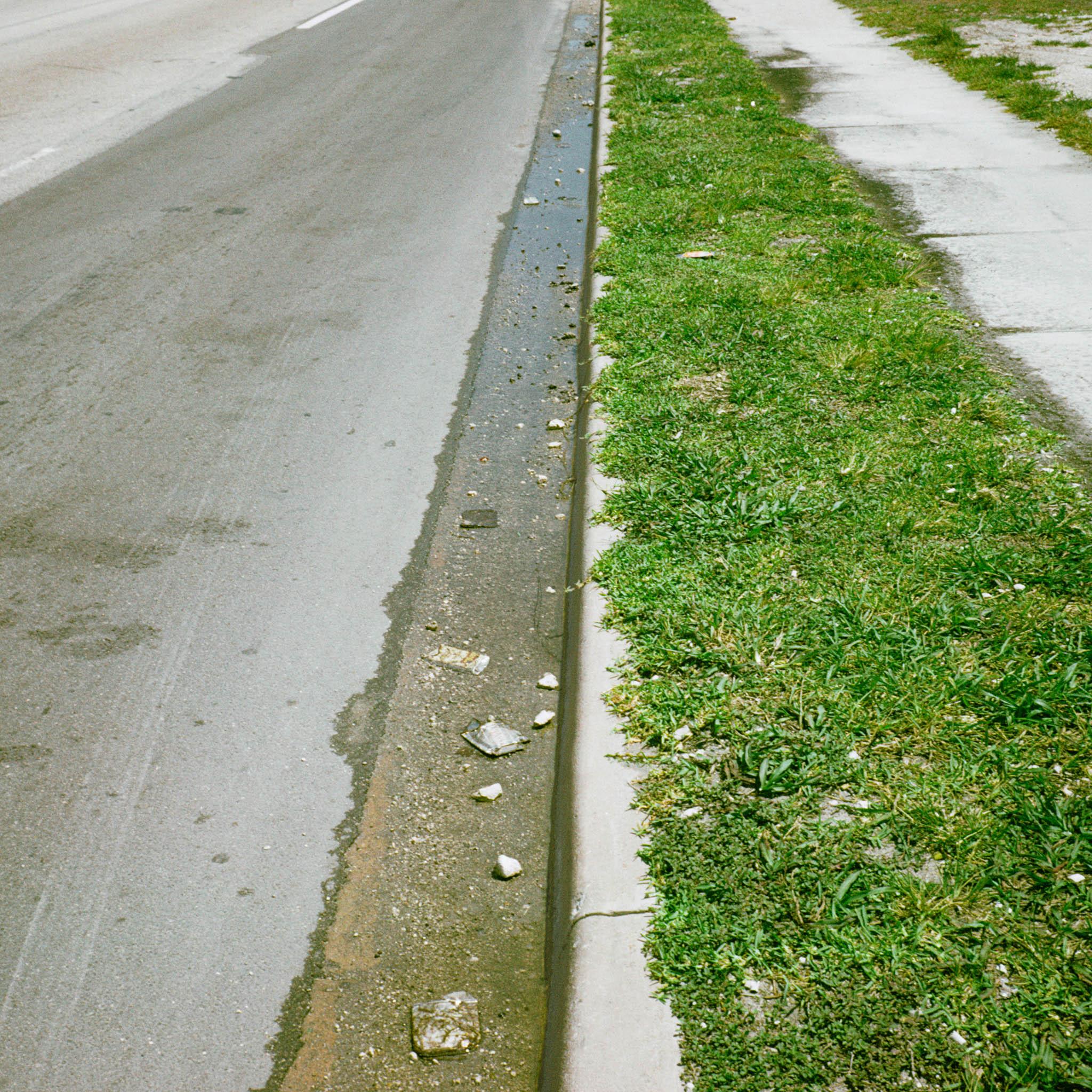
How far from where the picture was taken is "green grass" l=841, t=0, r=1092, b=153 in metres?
9.11

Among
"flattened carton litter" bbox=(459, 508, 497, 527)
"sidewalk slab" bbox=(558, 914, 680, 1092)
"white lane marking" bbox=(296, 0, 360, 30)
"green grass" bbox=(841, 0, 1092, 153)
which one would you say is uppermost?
"white lane marking" bbox=(296, 0, 360, 30)

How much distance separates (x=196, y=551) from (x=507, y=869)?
196 centimetres

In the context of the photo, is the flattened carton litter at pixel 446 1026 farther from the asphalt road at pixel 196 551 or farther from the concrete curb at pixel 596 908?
the asphalt road at pixel 196 551

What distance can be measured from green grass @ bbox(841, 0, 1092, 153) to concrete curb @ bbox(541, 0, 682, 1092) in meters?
7.46

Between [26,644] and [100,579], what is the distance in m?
0.41

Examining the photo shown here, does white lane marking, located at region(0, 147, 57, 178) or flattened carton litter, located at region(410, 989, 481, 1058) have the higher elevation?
white lane marking, located at region(0, 147, 57, 178)

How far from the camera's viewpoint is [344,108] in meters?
10.9

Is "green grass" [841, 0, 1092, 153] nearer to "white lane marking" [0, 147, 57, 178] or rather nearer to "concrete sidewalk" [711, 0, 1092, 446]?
"concrete sidewalk" [711, 0, 1092, 446]

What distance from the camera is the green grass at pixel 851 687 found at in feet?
7.31

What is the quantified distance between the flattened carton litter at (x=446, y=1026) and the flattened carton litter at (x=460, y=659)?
3.92 feet

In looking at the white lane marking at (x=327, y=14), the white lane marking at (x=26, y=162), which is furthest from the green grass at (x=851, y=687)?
the white lane marking at (x=327, y=14)

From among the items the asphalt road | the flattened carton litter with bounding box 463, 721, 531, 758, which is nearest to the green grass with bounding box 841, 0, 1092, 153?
the asphalt road

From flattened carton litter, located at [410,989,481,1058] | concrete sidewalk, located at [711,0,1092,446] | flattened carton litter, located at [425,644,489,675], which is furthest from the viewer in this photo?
concrete sidewalk, located at [711,0,1092,446]

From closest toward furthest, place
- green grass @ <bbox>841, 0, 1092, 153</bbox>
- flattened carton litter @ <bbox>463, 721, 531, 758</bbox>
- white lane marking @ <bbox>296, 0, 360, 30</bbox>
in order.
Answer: flattened carton litter @ <bbox>463, 721, 531, 758</bbox> < green grass @ <bbox>841, 0, 1092, 153</bbox> < white lane marking @ <bbox>296, 0, 360, 30</bbox>
